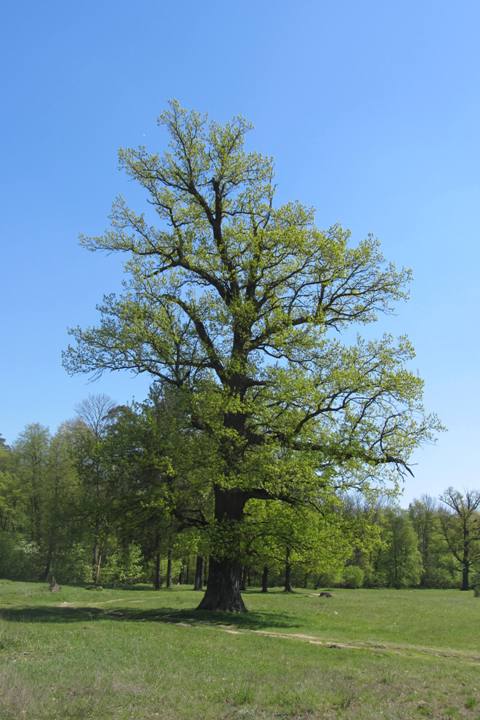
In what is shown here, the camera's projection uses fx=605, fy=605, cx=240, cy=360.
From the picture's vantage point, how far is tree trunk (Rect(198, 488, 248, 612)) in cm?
2602

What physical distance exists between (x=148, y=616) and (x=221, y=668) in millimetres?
12033

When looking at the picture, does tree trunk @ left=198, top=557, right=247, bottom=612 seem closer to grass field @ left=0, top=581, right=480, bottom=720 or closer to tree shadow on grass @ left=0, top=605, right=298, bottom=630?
tree shadow on grass @ left=0, top=605, right=298, bottom=630

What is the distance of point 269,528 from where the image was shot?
965 inches

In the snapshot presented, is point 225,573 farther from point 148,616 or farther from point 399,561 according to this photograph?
point 399,561

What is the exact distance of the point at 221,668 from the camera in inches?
552

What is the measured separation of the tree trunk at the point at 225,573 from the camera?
26.0m

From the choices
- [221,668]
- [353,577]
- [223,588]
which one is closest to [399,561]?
[353,577]

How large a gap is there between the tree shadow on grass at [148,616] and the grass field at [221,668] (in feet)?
0.26

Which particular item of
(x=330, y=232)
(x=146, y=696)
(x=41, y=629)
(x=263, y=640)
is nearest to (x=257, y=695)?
(x=146, y=696)

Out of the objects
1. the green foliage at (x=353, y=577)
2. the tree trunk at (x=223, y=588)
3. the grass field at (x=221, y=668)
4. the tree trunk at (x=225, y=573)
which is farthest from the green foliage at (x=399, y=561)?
the grass field at (x=221, y=668)

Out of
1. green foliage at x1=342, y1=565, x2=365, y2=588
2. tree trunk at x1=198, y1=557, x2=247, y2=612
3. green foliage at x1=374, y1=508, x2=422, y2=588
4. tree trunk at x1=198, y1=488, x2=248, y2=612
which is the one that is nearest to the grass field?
tree trunk at x1=198, y1=557, x2=247, y2=612

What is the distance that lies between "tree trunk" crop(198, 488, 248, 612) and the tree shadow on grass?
888 millimetres

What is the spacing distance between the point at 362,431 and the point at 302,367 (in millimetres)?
4019

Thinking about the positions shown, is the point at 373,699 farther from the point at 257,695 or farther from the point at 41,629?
the point at 41,629
